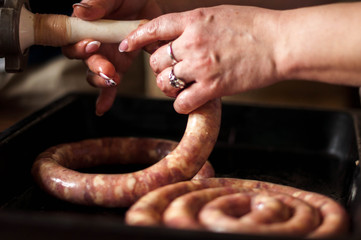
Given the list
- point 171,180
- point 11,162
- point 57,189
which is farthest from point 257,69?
point 11,162

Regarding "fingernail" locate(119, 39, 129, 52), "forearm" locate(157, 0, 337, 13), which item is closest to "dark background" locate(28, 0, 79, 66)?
"forearm" locate(157, 0, 337, 13)

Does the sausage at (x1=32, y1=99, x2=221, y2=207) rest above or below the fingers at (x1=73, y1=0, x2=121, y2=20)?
below

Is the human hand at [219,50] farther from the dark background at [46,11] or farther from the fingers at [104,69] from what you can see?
the dark background at [46,11]

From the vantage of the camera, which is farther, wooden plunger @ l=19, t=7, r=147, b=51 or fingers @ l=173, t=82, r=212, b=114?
wooden plunger @ l=19, t=7, r=147, b=51

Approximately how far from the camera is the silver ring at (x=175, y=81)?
115 cm

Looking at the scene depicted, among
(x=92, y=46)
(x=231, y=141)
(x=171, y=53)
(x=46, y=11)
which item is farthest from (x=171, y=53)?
(x=46, y=11)

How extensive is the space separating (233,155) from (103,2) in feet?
2.04

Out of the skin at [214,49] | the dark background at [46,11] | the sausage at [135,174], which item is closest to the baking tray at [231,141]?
the sausage at [135,174]

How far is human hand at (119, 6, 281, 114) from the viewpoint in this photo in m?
1.08

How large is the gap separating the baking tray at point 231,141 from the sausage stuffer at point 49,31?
0.22 meters

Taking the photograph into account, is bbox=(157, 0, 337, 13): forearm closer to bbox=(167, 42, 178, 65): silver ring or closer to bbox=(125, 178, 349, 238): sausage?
bbox=(167, 42, 178, 65): silver ring

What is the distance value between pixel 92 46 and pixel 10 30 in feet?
0.69

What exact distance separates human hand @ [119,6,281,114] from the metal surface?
0.35 meters

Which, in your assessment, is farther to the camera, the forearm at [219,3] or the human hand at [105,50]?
the forearm at [219,3]
